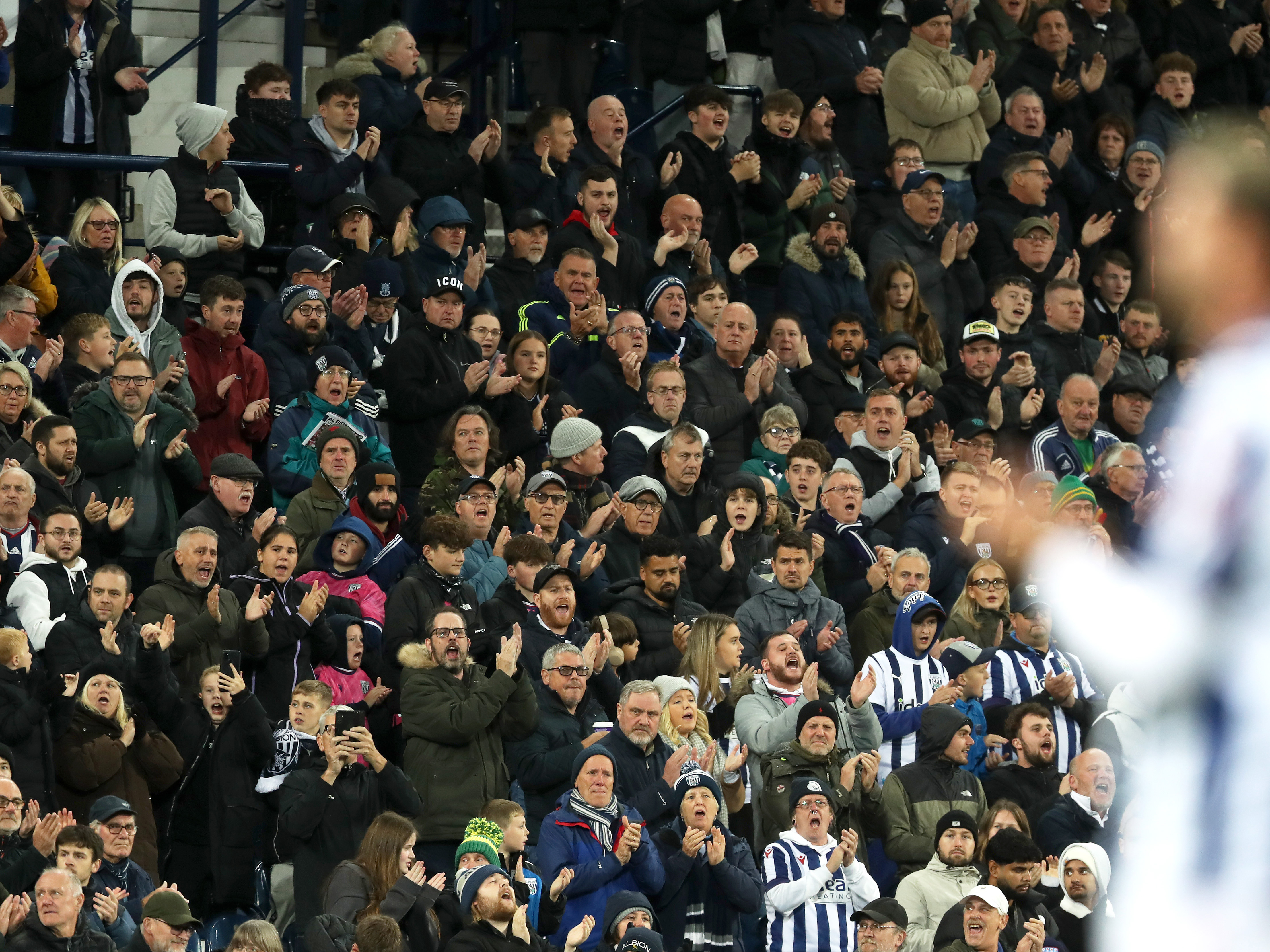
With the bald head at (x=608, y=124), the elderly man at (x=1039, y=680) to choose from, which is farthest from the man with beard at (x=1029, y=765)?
the bald head at (x=608, y=124)

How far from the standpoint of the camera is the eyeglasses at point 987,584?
11.7 m

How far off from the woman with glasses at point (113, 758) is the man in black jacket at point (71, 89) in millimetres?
4691

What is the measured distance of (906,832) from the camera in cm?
1020

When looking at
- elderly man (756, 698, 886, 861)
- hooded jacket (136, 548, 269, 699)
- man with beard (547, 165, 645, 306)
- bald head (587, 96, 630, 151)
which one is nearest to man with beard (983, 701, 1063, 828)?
elderly man (756, 698, 886, 861)

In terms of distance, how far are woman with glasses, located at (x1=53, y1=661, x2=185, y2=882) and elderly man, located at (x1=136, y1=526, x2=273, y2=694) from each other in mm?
389

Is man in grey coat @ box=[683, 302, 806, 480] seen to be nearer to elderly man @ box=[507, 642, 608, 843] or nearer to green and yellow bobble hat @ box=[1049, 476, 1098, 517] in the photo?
green and yellow bobble hat @ box=[1049, 476, 1098, 517]

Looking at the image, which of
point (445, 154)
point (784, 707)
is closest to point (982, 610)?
Result: point (784, 707)

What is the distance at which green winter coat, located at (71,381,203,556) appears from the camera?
10.8 meters

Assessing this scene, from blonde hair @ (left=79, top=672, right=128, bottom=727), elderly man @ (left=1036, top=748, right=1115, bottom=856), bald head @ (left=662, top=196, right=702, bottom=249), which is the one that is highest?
bald head @ (left=662, top=196, right=702, bottom=249)

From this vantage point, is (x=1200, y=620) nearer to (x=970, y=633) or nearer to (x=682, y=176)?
(x=970, y=633)

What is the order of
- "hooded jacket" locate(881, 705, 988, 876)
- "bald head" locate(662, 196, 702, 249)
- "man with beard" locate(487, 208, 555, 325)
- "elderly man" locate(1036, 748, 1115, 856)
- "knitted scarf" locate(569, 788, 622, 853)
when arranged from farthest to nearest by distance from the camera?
"bald head" locate(662, 196, 702, 249) < "man with beard" locate(487, 208, 555, 325) < "elderly man" locate(1036, 748, 1115, 856) < "hooded jacket" locate(881, 705, 988, 876) < "knitted scarf" locate(569, 788, 622, 853)

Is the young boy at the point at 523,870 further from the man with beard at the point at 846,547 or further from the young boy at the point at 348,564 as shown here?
the man with beard at the point at 846,547

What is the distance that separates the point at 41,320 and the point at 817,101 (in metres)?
6.42

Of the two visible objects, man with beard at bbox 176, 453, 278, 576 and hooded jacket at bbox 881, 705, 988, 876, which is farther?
man with beard at bbox 176, 453, 278, 576
